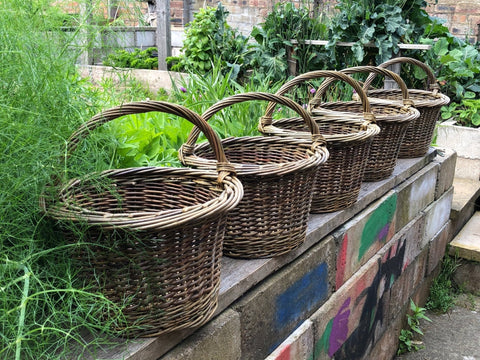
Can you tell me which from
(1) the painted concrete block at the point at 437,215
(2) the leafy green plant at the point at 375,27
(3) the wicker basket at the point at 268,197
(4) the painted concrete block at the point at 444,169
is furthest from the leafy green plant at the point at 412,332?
(2) the leafy green plant at the point at 375,27

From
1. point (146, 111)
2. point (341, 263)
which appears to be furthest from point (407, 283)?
point (146, 111)

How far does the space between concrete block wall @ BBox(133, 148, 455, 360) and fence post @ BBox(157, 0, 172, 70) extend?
152 inches

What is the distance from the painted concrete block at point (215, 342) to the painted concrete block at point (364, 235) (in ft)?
2.43

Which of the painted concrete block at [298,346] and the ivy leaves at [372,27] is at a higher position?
the ivy leaves at [372,27]

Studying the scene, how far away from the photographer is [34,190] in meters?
1.21

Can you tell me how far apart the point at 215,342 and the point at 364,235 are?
45.6 inches

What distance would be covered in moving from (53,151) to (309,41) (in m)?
4.48

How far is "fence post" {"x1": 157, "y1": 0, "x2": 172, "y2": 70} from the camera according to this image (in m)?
6.21

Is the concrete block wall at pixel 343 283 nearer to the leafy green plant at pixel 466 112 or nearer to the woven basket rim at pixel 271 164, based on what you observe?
the woven basket rim at pixel 271 164

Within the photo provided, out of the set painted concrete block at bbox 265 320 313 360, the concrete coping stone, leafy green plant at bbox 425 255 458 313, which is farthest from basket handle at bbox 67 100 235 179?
the concrete coping stone

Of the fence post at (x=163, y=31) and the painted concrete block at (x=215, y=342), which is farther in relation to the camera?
the fence post at (x=163, y=31)

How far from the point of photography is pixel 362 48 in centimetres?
493

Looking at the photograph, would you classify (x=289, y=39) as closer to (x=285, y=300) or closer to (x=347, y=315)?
(x=347, y=315)

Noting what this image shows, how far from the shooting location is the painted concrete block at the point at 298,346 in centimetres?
186
